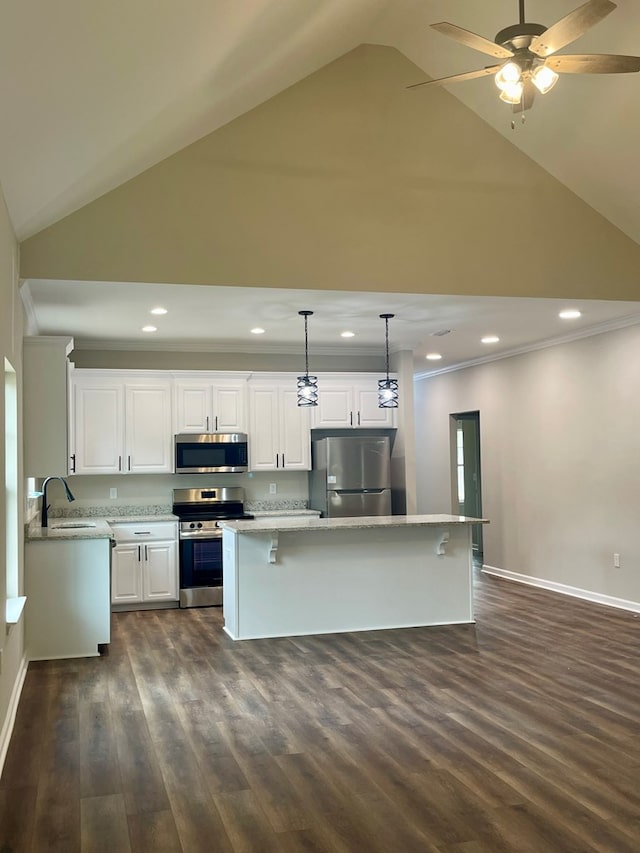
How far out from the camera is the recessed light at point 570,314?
21.3ft

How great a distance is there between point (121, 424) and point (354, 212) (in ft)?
11.1

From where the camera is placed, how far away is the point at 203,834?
115 inches

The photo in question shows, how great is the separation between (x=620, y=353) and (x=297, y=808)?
Answer: 527 centimetres

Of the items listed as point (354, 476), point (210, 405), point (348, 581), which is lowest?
point (348, 581)

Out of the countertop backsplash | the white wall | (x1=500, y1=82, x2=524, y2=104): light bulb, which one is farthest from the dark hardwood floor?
(x1=500, y1=82, x2=524, y2=104): light bulb

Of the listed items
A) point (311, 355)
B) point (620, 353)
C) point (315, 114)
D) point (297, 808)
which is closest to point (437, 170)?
point (315, 114)

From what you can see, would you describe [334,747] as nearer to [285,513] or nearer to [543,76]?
[543,76]

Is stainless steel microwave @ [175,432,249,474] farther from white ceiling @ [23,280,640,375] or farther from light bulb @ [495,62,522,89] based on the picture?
light bulb @ [495,62,522,89]

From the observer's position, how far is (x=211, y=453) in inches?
315

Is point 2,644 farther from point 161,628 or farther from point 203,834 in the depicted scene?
point 161,628

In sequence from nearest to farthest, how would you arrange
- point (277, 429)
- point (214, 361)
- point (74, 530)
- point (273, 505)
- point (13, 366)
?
1. point (13, 366)
2. point (74, 530)
3. point (277, 429)
4. point (214, 361)
5. point (273, 505)

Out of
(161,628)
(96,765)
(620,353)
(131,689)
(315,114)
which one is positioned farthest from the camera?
(620,353)

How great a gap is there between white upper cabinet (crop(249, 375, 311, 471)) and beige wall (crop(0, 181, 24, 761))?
10.4ft

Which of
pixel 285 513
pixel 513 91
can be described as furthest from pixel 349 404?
pixel 513 91
